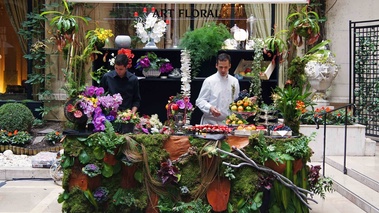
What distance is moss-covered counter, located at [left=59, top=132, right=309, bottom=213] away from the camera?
21.2ft

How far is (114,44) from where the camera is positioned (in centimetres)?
1019

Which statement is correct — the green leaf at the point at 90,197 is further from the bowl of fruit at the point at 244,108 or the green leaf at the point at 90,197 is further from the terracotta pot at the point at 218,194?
the bowl of fruit at the point at 244,108

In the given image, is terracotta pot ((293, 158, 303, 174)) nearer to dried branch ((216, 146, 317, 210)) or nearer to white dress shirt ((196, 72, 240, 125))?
dried branch ((216, 146, 317, 210))

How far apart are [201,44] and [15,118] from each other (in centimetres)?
509

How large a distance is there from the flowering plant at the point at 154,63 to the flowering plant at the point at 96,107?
9.30 ft

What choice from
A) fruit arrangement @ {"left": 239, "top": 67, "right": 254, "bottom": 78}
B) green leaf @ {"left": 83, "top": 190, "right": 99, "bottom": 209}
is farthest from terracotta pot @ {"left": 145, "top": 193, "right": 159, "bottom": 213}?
fruit arrangement @ {"left": 239, "top": 67, "right": 254, "bottom": 78}

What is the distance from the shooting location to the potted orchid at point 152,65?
31.6ft

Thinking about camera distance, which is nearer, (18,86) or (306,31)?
(306,31)

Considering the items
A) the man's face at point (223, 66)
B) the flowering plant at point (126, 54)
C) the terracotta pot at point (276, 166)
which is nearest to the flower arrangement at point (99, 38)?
the flowering plant at point (126, 54)

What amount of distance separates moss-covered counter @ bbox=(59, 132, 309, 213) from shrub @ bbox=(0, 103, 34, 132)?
19.5 ft

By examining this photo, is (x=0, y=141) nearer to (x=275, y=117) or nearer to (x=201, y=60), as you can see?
(x=201, y=60)

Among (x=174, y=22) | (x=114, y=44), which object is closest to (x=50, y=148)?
(x=114, y=44)

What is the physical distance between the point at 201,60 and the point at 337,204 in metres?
3.40

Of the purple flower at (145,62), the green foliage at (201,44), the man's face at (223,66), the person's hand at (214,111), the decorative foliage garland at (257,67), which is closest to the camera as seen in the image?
the person's hand at (214,111)
